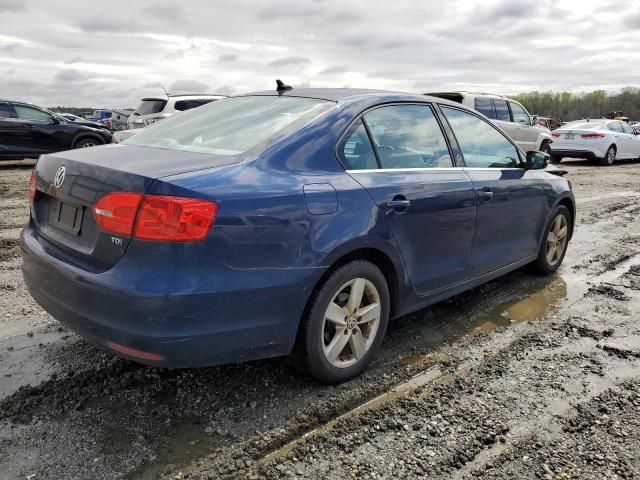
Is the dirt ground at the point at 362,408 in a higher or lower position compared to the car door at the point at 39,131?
lower

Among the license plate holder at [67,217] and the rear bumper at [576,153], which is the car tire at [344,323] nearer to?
the license plate holder at [67,217]

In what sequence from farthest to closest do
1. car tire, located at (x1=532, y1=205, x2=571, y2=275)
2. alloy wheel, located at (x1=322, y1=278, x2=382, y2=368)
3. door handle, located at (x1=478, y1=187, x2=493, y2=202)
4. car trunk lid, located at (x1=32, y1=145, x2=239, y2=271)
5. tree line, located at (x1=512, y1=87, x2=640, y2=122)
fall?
tree line, located at (x1=512, y1=87, x2=640, y2=122), car tire, located at (x1=532, y1=205, x2=571, y2=275), door handle, located at (x1=478, y1=187, x2=493, y2=202), alloy wheel, located at (x1=322, y1=278, x2=382, y2=368), car trunk lid, located at (x1=32, y1=145, x2=239, y2=271)

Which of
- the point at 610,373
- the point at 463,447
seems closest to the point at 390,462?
the point at 463,447

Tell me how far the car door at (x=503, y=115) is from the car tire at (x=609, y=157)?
499cm

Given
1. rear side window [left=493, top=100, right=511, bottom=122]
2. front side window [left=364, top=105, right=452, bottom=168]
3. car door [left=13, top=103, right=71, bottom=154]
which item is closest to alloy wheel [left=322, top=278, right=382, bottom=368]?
front side window [left=364, top=105, right=452, bottom=168]

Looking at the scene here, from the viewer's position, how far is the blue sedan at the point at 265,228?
234 cm

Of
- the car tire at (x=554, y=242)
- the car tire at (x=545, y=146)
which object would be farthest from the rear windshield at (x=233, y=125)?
the car tire at (x=545, y=146)

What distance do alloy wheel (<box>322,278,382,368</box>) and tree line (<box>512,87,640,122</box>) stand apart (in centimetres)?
11218

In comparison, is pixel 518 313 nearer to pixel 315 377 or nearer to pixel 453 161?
pixel 453 161

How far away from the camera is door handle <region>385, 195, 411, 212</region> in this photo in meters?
3.08

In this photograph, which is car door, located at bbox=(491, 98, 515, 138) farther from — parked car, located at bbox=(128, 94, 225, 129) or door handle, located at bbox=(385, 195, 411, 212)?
door handle, located at bbox=(385, 195, 411, 212)

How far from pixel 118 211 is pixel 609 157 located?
57.5 ft

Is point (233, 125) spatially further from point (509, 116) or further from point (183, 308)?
point (509, 116)

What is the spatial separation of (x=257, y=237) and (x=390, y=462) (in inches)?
45.4
